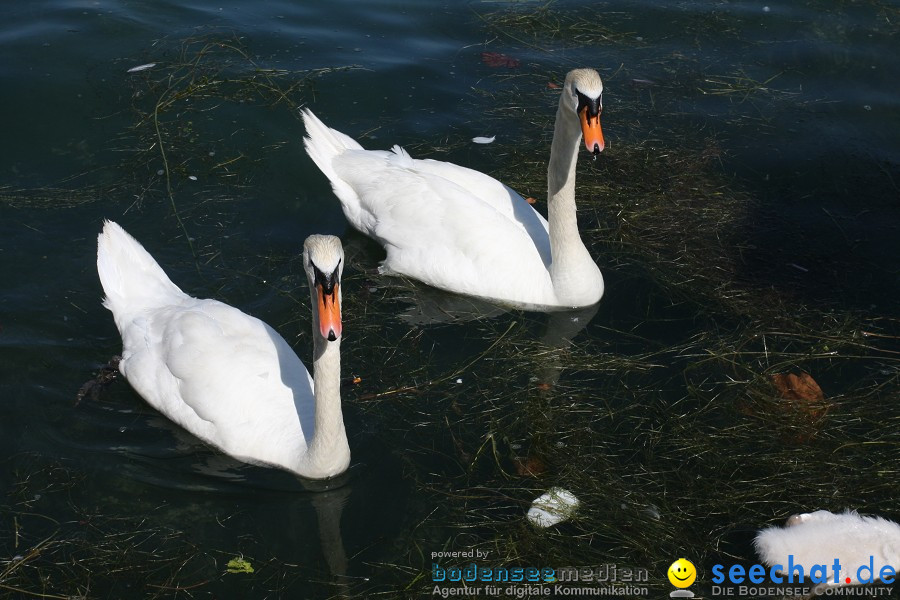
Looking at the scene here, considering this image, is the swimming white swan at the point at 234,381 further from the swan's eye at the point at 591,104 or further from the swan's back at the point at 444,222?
the swan's eye at the point at 591,104

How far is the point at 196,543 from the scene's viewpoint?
221 inches

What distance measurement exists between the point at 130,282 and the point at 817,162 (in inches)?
267

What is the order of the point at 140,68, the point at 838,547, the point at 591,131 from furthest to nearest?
1. the point at 140,68
2. the point at 591,131
3. the point at 838,547

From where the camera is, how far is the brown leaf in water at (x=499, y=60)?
11414mm

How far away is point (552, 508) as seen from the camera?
578 centimetres

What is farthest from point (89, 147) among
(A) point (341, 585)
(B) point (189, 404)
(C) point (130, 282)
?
(A) point (341, 585)

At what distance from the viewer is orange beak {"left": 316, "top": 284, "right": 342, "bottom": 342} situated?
504 centimetres

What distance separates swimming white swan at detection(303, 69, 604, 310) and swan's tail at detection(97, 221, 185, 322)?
1897mm

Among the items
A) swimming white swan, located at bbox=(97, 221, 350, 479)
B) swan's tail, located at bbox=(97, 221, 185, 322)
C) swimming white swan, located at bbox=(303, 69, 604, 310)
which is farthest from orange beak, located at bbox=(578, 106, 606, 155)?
swan's tail, located at bbox=(97, 221, 185, 322)

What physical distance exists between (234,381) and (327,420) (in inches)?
33.0

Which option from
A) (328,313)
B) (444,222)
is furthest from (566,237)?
(328,313)

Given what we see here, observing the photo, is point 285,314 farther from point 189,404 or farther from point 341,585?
point 341,585

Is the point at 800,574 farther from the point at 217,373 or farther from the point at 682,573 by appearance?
the point at 217,373

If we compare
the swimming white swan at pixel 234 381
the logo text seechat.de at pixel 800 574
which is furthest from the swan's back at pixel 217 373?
the logo text seechat.de at pixel 800 574
